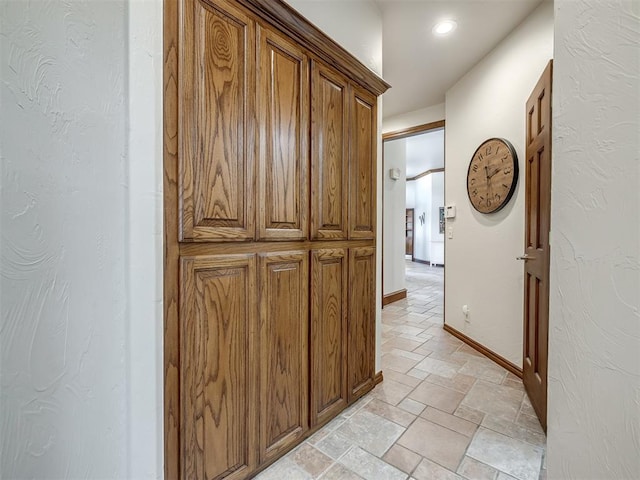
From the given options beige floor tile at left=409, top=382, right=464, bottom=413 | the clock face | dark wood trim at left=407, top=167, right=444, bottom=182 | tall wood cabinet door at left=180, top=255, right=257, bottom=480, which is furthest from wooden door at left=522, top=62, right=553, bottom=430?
dark wood trim at left=407, top=167, right=444, bottom=182

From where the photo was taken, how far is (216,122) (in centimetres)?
110

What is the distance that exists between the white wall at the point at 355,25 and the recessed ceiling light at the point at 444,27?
54 centimetres

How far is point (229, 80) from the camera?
115 centimetres

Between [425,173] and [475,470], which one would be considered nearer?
[475,470]

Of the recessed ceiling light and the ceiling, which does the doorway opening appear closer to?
the ceiling

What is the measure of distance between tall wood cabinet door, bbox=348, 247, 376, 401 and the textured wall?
1253mm

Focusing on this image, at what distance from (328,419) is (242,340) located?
85cm

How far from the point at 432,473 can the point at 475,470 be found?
0.21m

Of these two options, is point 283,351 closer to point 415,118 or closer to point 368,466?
point 368,466


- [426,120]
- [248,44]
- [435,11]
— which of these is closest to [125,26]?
[248,44]

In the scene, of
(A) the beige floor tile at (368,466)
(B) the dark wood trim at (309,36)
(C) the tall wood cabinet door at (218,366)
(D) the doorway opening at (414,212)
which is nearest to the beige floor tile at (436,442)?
(A) the beige floor tile at (368,466)

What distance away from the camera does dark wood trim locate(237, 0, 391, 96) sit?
49.0 inches

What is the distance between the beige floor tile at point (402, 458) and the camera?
1374mm

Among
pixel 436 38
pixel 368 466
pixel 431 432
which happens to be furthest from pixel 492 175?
pixel 368 466
